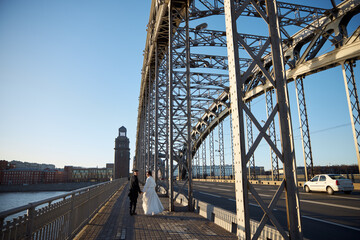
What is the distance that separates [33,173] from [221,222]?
127 m

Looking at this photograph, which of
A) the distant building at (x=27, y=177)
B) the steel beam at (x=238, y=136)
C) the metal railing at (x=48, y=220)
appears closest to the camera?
the metal railing at (x=48, y=220)

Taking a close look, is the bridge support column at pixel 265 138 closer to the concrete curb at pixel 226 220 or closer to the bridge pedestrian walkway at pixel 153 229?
the concrete curb at pixel 226 220

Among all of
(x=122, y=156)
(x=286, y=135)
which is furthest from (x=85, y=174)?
(x=286, y=135)

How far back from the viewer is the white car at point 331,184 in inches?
581

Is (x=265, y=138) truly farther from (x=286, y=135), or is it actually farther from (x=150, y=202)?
(x=150, y=202)

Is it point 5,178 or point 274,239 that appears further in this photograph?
point 5,178

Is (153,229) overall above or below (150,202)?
below

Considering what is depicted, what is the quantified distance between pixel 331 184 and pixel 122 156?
88.5 meters

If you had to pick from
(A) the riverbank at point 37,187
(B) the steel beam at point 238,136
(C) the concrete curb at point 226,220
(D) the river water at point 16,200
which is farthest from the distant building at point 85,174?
(B) the steel beam at point 238,136

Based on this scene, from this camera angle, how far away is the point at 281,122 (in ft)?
13.1

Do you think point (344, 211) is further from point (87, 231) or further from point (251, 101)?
point (251, 101)

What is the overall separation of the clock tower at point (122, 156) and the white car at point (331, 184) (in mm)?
82608

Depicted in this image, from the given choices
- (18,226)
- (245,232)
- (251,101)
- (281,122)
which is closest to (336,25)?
(251,101)

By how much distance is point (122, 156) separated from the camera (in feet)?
314
